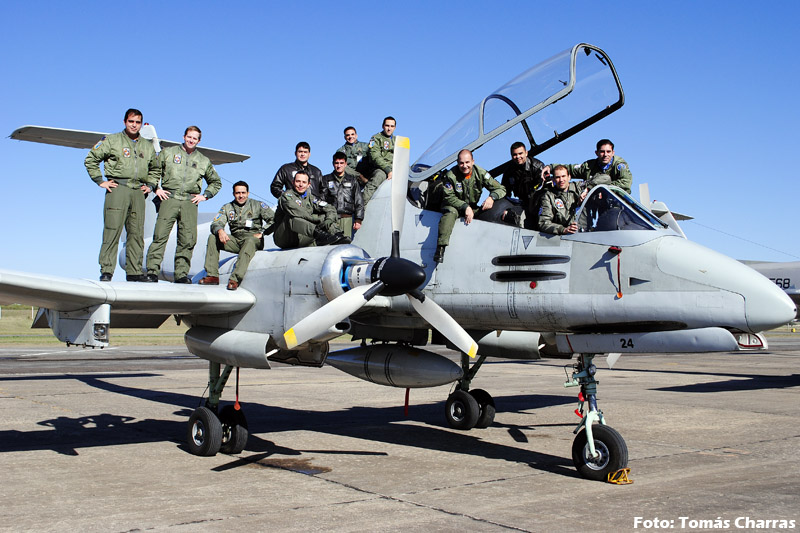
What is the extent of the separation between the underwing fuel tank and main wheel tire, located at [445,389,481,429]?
2038 mm

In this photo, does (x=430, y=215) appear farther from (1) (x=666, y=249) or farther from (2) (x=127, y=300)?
(2) (x=127, y=300)

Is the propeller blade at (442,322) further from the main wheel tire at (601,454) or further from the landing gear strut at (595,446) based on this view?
the main wheel tire at (601,454)

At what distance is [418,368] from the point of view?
10008 millimetres

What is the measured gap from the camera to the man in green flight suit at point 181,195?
10.7 meters

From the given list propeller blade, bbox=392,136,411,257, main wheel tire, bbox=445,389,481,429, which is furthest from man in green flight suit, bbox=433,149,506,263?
main wheel tire, bbox=445,389,481,429

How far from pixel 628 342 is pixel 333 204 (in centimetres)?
495

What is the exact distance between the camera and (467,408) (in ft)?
39.7

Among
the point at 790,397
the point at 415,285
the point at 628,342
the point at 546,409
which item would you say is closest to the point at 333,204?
the point at 415,285

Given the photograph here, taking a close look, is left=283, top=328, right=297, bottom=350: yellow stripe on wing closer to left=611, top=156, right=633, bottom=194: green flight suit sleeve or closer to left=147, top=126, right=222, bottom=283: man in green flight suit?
left=147, top=126, right=222, bottom=283: man in green flight suit

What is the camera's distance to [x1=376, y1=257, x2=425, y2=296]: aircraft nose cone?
827 cm

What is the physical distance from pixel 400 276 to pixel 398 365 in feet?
7.49

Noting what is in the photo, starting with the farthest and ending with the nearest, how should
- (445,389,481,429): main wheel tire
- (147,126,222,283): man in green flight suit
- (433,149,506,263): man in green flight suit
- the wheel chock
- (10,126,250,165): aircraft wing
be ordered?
(10,126,250,165): aircraft wing
(445,389,481,429): main wheel tire
(147,126,222,283): man in green flight suit
(433,149,506,263): man in green flight suit
the wheel chock

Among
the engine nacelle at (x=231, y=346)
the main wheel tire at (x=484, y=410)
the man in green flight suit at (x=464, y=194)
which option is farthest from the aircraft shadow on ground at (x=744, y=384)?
the engine nacelle at (x=231, y=346)

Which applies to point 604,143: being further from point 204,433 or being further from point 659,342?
point 204,433
